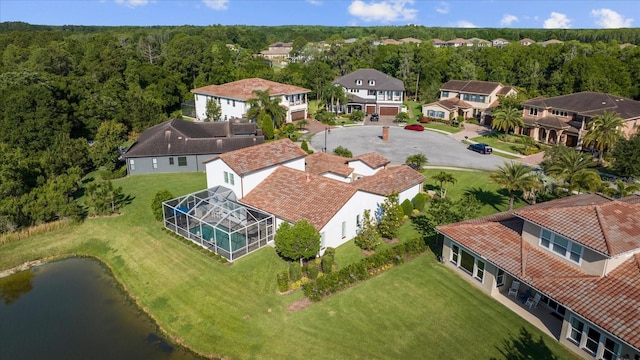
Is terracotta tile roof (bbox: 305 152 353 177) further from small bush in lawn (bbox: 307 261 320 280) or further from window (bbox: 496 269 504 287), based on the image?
window (bbox: 496 269 504 287)

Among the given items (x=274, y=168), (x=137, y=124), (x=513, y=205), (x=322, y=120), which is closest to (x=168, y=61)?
(x=137, y=124)

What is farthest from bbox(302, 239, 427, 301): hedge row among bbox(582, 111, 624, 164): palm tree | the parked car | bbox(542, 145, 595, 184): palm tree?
bbox(582, 111, 624, 164): palm tree

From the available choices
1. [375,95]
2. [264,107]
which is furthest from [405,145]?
[375,95]

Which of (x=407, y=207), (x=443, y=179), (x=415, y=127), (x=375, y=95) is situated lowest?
(x=407, y=207)

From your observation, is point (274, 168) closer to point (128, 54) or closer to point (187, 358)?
point (187, 358)

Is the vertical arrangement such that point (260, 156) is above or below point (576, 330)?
above

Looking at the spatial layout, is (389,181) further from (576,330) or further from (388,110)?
(388,110)

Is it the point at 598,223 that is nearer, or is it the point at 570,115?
the point at 598,223

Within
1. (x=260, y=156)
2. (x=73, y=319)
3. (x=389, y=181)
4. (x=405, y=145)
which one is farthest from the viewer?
(x=405, y=145)
